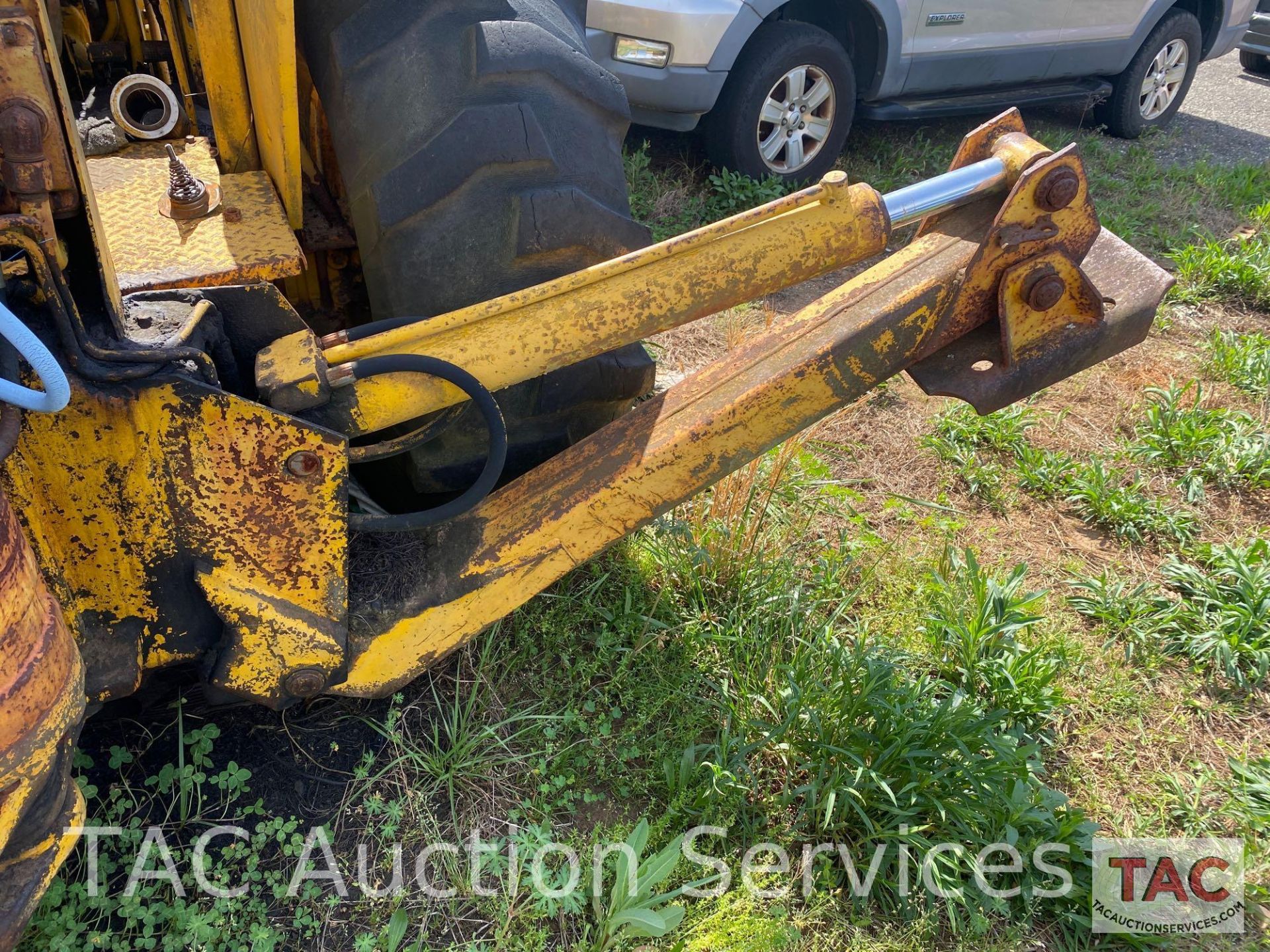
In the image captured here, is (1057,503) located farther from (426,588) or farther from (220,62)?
(220,62)

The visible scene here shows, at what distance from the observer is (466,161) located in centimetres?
183

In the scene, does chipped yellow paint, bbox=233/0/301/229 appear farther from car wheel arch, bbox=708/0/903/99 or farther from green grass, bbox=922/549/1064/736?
car wheel arch, bbox=708/0/903/99

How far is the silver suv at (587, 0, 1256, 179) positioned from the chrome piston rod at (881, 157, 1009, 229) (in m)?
2.55

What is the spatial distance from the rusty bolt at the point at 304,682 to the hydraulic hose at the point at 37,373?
2.32ft

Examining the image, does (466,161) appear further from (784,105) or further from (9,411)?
(784,105)

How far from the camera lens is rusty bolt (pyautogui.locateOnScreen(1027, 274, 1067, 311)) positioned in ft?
6.39

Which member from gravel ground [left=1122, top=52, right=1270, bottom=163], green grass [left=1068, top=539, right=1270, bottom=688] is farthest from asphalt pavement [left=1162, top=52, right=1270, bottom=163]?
green grass [left=1068, top=539, right=1270, bottom=688]

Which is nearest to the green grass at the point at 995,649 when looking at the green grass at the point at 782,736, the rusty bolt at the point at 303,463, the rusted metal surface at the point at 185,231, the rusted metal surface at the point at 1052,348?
→ the green grass at the point at 782,736

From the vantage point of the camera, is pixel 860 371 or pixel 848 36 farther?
pixel 848 36

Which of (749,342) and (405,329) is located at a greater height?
(405,329)

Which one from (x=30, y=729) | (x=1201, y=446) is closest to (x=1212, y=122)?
(x=1201, y=446)

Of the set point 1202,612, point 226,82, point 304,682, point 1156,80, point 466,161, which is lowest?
Result: point 1202,612

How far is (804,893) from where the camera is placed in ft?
6.57

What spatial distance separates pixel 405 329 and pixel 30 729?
0.81m
